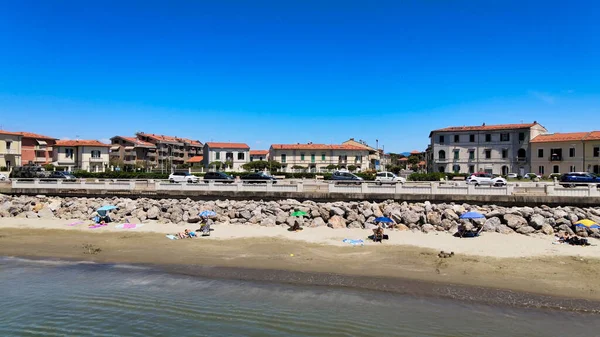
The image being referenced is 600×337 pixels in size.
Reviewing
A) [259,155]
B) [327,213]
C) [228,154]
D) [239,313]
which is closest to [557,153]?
[327,213]

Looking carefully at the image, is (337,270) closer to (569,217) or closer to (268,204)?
(268,204)

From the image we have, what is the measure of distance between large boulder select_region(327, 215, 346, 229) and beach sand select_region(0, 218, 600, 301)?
672 millimetres

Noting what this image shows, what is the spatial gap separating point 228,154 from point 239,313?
263 feet

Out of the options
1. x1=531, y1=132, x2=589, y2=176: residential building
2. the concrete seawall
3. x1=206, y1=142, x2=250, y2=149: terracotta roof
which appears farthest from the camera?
x1=206, y1=142, x2=250, y2=149: terracotta roof

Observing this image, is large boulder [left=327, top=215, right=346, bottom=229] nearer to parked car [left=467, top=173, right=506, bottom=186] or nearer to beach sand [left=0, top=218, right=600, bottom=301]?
beach sand [left=0, top=218, right=600, bottom=301]

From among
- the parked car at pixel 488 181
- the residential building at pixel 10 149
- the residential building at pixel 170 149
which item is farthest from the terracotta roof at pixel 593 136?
the residential building at pixel 10 149

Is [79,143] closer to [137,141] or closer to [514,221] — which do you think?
[137,141]

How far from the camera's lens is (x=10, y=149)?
3132 inches

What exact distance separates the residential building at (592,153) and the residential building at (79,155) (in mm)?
92624

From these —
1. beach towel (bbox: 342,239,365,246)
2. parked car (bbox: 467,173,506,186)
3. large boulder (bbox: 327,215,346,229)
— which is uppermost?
parked car (bbox: 467,173,506,186)

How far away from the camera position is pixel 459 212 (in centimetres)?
2411

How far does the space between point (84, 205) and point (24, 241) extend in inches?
349

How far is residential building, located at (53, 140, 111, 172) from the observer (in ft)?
283

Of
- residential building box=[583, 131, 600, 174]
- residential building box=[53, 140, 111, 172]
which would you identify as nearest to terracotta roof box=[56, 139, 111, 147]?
residential building box=[53, 140, 111, 172]
